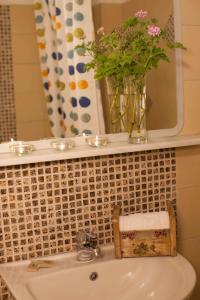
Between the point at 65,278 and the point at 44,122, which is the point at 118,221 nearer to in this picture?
the point at 65,278

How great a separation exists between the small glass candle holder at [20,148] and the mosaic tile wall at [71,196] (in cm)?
5

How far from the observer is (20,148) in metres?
1.38

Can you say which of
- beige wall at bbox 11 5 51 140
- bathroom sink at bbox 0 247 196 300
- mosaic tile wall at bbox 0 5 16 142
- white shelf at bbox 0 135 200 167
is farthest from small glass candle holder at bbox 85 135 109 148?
bathroom sink at bbox 0 247 196 300

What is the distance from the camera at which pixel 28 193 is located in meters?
1.42

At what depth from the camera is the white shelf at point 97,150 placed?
1.34 m

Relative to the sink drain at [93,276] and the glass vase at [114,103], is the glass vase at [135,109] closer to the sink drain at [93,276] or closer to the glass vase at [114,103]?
the glass vase at [114,103]

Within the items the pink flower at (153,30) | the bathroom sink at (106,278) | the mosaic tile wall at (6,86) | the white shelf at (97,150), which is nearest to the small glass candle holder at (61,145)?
the white shelf at (97,150)

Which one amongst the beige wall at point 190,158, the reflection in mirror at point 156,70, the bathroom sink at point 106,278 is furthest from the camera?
the beige wall at point 190,158

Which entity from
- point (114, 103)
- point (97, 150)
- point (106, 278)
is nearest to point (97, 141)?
point (97, 150)

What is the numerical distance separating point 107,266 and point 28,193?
1.24 feet

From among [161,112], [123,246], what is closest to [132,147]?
[161,112]

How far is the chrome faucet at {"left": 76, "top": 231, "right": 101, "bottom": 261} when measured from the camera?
1.44 metres

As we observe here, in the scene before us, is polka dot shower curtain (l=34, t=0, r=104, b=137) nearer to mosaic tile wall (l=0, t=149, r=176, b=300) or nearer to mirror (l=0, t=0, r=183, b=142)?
mirror (l=0, t=0, r=183, b=142)

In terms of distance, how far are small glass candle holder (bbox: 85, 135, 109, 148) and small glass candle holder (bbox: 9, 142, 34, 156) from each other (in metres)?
0.22
